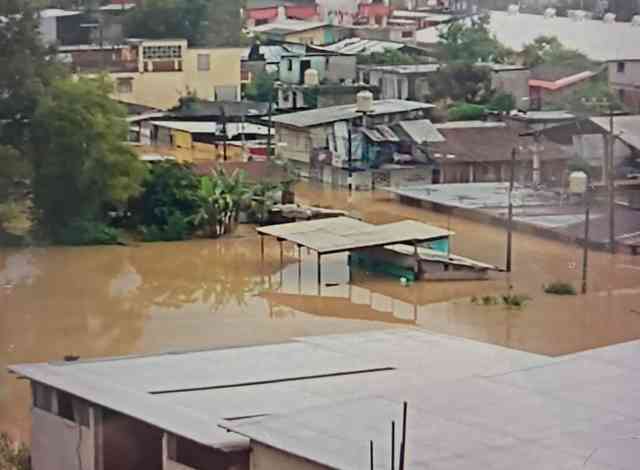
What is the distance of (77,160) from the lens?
4.30 m

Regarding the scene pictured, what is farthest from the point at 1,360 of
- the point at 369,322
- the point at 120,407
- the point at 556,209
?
the point at 556,209

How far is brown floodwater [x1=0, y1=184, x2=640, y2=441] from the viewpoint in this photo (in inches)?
128

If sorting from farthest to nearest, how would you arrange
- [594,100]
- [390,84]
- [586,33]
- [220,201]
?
[390,84] < [220,201] < [594,100] < [586,33]

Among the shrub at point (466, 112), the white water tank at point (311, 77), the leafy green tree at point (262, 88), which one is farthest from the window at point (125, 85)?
the shrub at point (466, 112)

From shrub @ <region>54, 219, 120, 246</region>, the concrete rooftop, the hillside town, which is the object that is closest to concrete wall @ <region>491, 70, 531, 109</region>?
the hillside town

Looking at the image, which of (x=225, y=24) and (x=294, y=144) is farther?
(x=225, y=24)

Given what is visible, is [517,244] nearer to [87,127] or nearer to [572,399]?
[87,127]

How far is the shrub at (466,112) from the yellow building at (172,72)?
0.93 metres

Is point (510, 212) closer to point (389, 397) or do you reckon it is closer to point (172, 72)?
point (172, 72)

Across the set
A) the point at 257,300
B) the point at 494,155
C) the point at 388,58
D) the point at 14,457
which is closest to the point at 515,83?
the point at 494,155

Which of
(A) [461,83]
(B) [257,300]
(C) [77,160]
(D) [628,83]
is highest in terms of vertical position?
(D) [628,83]

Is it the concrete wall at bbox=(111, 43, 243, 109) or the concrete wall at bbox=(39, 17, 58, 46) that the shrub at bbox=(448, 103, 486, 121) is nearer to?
the concrete wall at bbox=(111, 43, 243, 109)

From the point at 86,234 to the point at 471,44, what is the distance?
144 centimetres

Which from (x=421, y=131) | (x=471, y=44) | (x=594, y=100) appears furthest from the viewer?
(x=421, y=131)
